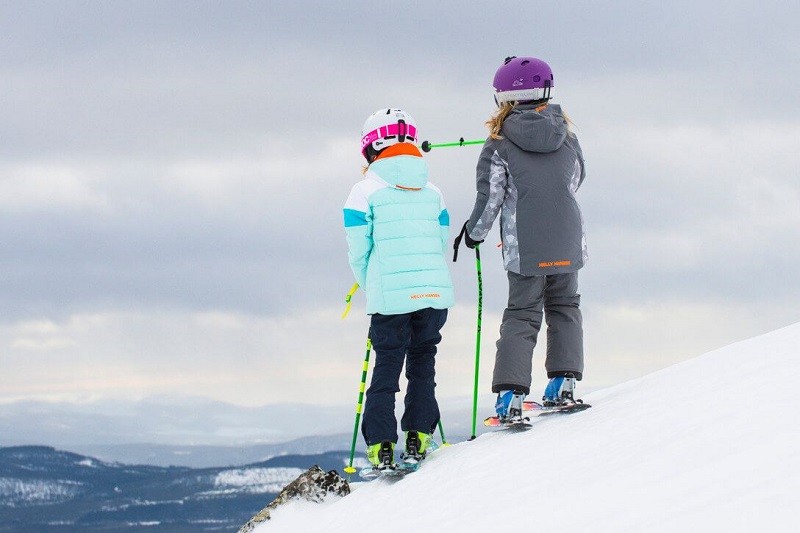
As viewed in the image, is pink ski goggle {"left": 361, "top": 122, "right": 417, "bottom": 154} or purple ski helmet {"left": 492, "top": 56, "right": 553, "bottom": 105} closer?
purple ski helmet {"left": 492, "top": 56, "right": 553, "bottom": 105}

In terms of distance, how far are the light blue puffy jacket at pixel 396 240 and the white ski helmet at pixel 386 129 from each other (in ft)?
0.58

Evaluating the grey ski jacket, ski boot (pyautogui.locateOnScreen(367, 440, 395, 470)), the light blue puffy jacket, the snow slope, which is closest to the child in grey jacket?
the grey ski jacket

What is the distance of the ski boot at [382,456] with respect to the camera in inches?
330

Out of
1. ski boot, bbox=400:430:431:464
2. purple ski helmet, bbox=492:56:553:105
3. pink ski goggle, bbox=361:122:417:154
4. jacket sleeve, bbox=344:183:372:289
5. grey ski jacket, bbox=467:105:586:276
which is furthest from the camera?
ski boot, bbox=400:430:431:464

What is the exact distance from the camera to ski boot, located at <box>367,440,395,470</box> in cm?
838

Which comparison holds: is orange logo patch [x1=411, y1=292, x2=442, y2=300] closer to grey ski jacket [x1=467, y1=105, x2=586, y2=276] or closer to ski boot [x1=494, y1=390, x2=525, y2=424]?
grey ski jacket [x1=467, y1=105, x2=586, y2=276]

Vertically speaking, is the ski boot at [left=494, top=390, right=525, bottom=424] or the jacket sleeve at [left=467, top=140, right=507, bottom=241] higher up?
the jacket sleeve at [left=467, top=140, right=507, bottom=241]

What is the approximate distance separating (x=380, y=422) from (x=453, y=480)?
1.12 metres

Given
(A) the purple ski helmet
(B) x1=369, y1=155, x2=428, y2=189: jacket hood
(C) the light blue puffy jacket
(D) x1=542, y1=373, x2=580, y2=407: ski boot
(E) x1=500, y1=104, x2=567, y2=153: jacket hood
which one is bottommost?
(D) x1=542, y1=373, x2=580, y2=407: ski boot

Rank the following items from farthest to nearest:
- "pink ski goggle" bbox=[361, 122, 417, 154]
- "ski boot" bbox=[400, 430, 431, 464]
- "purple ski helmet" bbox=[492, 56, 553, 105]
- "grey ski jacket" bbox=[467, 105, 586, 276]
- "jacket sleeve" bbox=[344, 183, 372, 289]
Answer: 1. "ski boot" bbox=[400, 430, 431, 464]
2. "pink ski goggle" bbox=[361, 122, 417, 154]
3. "purple ski helmet" bbox=[492, 56, 553, 105]
4. "jacket sleeve" bbox=[344, 183, 372, 289]
5. "grey ski jacket" bbox=[467, 105, 586, 276]

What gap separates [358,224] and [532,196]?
150cm

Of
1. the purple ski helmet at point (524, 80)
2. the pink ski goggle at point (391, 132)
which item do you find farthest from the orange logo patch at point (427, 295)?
the purple ski helmet at point (524, 80)

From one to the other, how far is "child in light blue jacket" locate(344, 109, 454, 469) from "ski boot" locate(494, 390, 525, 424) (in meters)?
0.80

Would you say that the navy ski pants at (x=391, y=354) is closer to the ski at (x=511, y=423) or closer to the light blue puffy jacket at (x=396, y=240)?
the light blue puffy jacket at (x=396, y=240)
